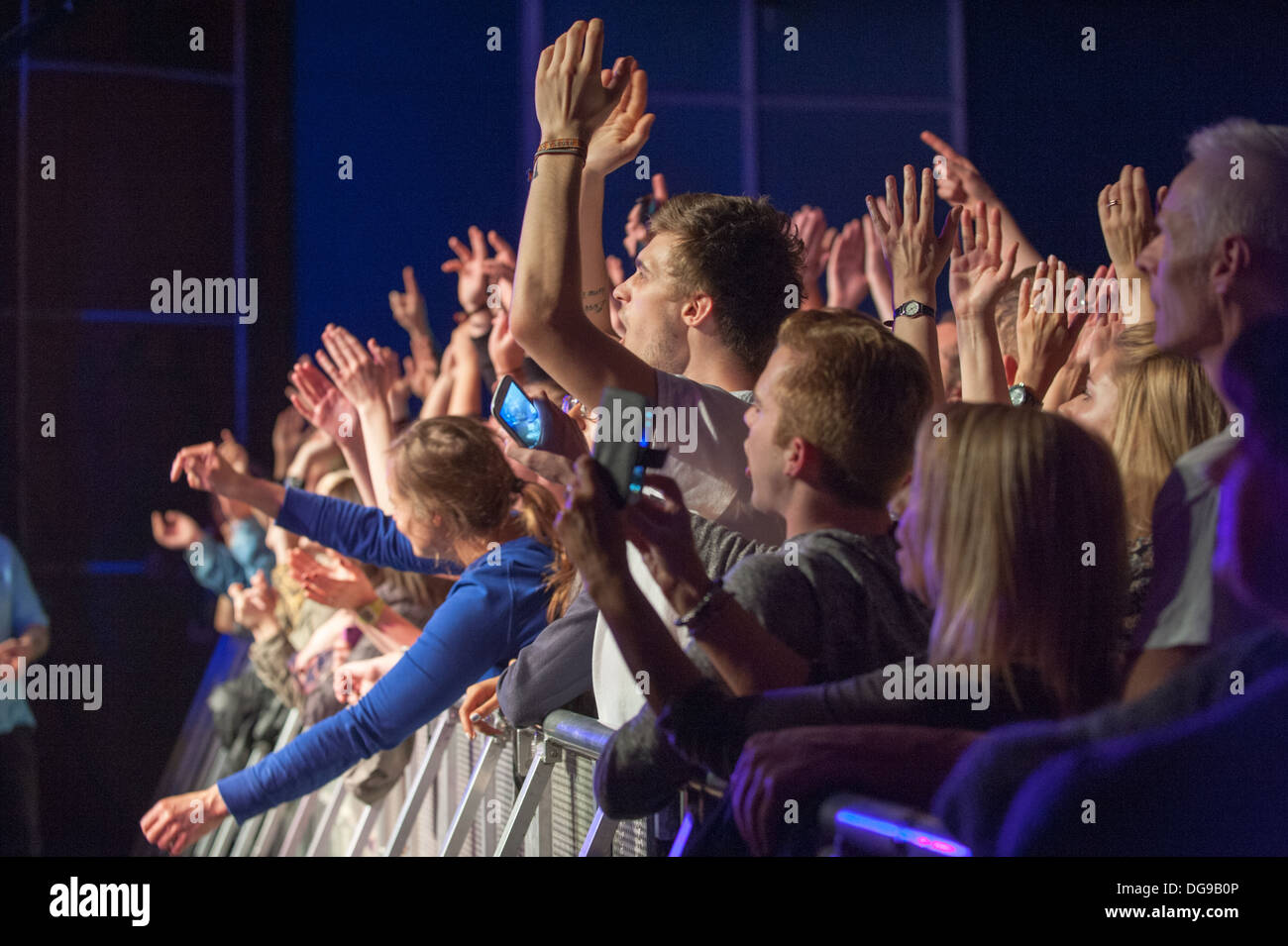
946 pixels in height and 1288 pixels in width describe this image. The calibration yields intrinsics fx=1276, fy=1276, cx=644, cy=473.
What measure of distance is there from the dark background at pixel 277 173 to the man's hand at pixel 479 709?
232 cm

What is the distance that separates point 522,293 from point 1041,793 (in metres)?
0.85

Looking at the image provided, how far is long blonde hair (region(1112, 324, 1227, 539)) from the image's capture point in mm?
1623

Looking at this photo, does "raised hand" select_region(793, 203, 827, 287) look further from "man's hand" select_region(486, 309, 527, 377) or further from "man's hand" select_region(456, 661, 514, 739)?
"man's hand" select_region(456, 661, 514, 739)

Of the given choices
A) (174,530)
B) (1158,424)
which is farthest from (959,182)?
(174,530)

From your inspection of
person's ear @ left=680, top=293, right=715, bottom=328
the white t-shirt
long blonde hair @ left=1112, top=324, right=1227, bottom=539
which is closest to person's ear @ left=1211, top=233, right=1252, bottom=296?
long blonde hair @ left=1112, top=324, right=1227, bottom=539

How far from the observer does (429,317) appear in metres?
4.48

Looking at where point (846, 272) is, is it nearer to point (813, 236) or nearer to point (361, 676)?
point (813, 236)

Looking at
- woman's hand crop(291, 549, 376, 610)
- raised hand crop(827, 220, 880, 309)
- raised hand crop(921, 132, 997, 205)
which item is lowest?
woman's hand crop(291, 549, 376, 610)

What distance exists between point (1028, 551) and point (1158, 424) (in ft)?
1.52

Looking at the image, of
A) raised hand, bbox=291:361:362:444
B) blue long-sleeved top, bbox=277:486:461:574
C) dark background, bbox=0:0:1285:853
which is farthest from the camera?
dark background, bbox=0:0:1285:853

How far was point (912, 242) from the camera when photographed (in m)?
1.95

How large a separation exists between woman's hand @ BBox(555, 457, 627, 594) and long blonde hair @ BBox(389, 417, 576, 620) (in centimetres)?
93

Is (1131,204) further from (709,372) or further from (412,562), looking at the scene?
(412,562)

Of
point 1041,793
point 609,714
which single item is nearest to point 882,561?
point 1041,793
